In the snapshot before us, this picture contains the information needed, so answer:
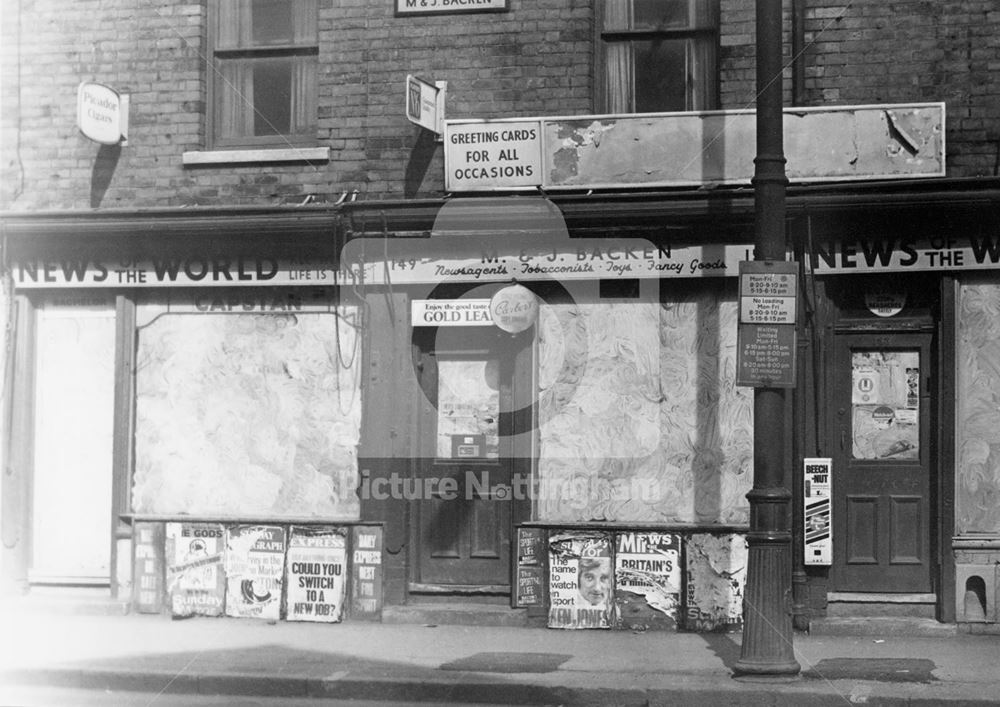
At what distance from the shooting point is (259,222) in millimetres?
11766

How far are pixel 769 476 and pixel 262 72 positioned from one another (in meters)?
6.46

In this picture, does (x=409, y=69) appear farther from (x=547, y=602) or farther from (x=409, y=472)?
(x=547, y=602)

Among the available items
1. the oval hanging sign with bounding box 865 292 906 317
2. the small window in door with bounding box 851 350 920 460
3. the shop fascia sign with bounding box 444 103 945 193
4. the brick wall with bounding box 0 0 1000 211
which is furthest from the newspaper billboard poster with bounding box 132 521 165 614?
the oval hanging sign with bounding box 865 292 906 317

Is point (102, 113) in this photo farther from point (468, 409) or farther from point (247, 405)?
point (468, 409)

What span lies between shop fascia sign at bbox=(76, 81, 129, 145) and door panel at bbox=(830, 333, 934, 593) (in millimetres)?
6967

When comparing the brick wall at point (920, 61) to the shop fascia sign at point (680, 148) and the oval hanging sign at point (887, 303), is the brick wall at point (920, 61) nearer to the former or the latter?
the shop fascia sign at point (680, 148)

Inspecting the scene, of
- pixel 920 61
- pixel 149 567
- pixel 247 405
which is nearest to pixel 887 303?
pixel 920 61

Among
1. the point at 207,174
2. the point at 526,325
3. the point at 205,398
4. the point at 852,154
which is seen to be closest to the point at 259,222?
the point at 207,174

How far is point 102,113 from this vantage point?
12.1 metres

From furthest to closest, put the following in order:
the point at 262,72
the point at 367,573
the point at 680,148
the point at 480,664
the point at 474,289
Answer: the point at 262,72 → the point at 474,289 → the point at 367,573 → the point at 680,148 → the point at 480,664

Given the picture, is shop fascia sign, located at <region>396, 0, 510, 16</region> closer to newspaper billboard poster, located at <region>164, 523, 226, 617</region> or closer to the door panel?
the door panel

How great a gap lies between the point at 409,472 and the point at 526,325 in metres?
1.73

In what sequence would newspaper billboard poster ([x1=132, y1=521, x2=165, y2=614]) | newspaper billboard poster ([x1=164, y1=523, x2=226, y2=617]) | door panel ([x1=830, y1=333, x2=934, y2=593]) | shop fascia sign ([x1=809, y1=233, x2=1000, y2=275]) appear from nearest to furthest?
shop fascia sign ([x1=809, y1=233, x2=1000, y2=275]) → door panel ([x1=830, y1=333, x2=934, y2=593]) → newspaper billboard poster ([x1=164, y1=523, x2=226, y2=617]) → newspaper billboard poster ([x1=132, y1=521, x2=165, y2=614])

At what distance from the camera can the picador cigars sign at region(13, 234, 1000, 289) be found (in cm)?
1099
